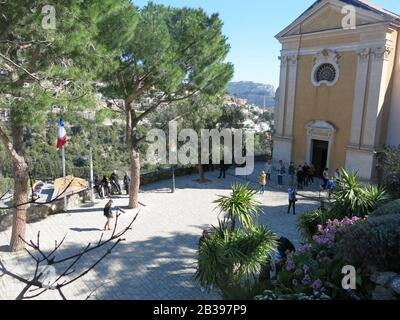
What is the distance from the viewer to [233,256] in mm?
8336

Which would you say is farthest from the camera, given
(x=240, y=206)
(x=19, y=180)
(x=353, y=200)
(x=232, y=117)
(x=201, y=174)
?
(x=232, y=117)

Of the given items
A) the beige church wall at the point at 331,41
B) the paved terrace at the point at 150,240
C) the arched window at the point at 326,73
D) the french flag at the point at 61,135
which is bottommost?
the paved terrace at the point at 150,240

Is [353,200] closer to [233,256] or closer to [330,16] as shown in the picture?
[233,256]

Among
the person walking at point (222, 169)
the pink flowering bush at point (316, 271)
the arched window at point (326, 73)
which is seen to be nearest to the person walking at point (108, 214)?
the pink flowering bush at point (316, 271)

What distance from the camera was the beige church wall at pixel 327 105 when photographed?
20391 mm

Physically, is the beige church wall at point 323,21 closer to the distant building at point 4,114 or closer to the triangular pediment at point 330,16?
the triangular pediment at point 330,16

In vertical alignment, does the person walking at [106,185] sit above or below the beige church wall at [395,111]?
below

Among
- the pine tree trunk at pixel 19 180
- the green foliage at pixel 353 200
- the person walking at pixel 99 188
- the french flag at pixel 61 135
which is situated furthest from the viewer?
the person walking at pixel 99 188

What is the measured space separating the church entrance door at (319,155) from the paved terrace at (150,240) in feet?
13.9

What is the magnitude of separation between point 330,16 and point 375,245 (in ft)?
59.5

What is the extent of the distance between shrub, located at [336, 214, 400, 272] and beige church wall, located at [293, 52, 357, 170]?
612 inches

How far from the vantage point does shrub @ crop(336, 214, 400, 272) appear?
19.2 ft

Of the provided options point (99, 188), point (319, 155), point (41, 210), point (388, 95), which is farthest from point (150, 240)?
point (388, 95)
